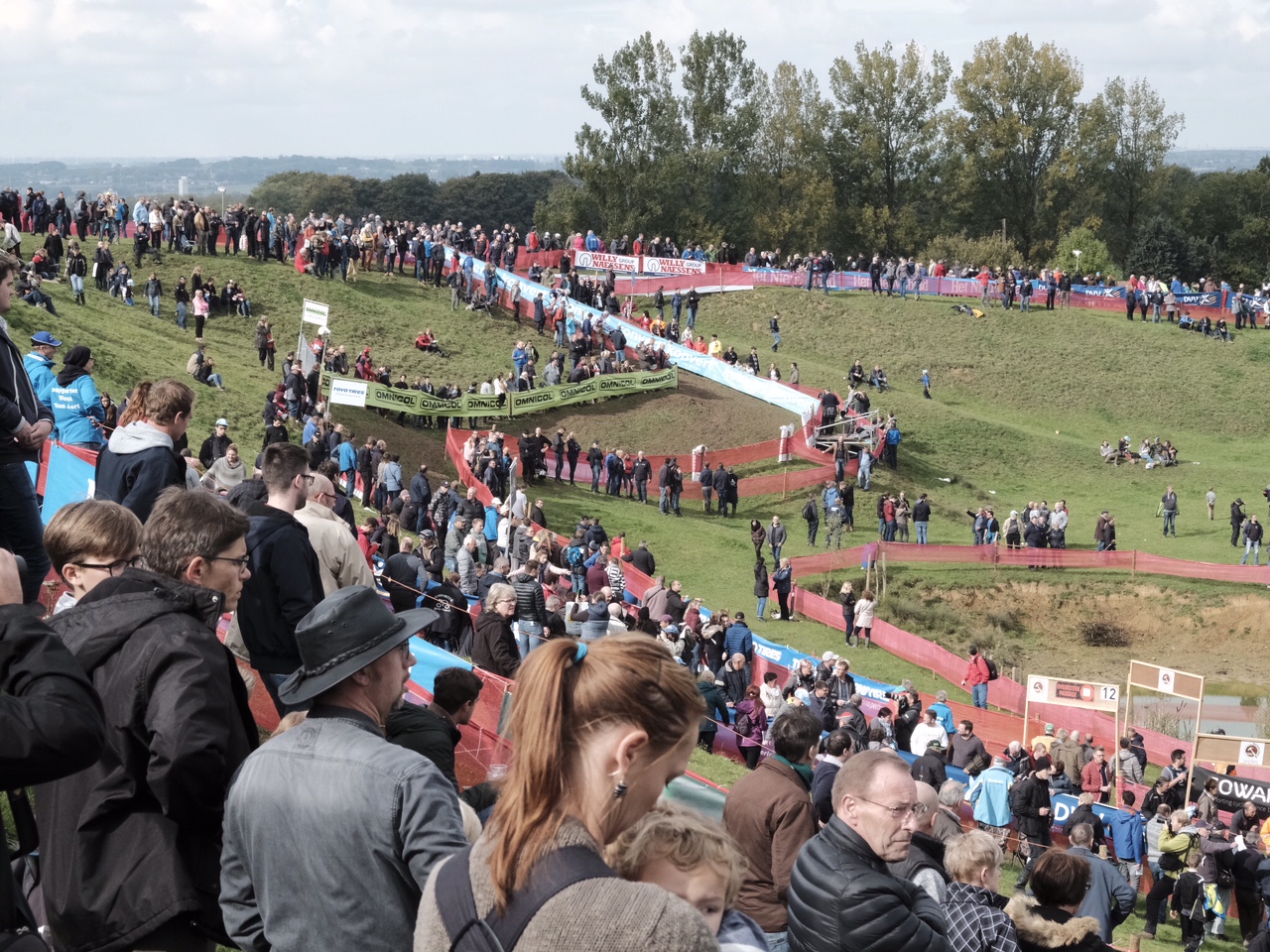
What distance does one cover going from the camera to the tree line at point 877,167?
70125 mm

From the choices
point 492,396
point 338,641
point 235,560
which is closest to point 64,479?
point 235,560

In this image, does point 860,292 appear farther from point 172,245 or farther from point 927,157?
point 172,245

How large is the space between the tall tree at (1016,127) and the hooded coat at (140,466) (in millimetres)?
70174

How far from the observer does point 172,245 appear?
4212 centimetres

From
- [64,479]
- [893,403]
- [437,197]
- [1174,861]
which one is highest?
[437,197]

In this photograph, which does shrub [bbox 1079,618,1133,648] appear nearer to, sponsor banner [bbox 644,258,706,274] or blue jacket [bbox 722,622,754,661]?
blue jacket [bbox 722,622,754,661]

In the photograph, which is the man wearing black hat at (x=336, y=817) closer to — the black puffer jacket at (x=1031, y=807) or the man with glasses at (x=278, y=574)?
the man with glasses at (x=278, y=574)

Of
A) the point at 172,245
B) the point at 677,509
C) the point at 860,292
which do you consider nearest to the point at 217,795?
the point at 677,509

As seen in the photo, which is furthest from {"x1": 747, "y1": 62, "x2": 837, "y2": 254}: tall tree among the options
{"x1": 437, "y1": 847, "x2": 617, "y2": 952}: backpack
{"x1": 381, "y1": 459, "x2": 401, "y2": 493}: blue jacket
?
{"x1": 437, "y1": 847, "x2": 617, "y2": 952}: backpack

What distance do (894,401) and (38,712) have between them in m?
42.8

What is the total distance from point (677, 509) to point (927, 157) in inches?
1837

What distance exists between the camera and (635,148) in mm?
71062

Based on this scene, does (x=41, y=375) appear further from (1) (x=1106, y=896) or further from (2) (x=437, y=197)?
(2) (x=437, y=197)

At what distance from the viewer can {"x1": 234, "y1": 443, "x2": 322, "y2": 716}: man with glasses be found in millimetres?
5730
